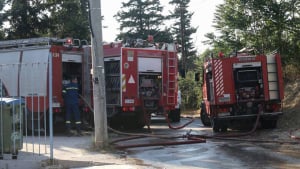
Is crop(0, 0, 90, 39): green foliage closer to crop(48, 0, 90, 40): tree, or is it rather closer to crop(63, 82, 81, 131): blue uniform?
crop(48, 0, 90, 40): tree

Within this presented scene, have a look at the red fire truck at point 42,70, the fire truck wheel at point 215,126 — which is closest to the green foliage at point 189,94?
the fire truck wheel at point 215,126

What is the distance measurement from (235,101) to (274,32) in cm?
714

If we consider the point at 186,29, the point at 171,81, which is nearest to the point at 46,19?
the point at 171,81

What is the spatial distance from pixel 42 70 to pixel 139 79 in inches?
129

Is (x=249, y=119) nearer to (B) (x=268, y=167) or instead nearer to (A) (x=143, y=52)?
(A) (x=143, y=52)

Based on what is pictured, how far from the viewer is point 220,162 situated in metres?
9.98

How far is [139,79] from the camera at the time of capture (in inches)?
673

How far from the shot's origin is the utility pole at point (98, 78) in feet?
39.1

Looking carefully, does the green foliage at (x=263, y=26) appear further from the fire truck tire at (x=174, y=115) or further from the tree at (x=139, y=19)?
the tree at (x=139, y=19)

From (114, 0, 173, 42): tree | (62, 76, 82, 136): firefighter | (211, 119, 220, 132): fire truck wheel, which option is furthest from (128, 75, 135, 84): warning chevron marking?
(114, 0, 173, 42): tree

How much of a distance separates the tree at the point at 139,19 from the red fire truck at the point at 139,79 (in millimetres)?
39256

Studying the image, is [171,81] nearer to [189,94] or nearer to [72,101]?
[72,101]

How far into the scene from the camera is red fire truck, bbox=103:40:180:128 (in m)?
16.7

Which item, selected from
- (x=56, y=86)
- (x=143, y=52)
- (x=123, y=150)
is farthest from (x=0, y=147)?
(x=143, y=52)
